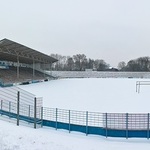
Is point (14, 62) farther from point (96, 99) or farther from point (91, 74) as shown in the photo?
point (91, 74)

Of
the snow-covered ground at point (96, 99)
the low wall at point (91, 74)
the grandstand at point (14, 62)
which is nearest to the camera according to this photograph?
the snow-covered ground at point (96, 99)

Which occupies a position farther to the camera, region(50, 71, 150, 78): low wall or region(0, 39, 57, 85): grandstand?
region(50, 71, 150, 78): low wall

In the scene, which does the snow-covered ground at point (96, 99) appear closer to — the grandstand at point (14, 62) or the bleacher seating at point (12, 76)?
the bleacher seating at point (12, 76)

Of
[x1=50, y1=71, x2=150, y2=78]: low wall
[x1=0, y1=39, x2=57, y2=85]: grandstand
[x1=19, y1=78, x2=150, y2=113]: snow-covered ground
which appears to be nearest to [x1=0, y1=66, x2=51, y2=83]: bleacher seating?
[x1=0, y1=39, x2=57, y2=85]: grandstand

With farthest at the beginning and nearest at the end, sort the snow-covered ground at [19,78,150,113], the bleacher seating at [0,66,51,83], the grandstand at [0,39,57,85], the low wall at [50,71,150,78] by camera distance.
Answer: the low wall at [50,71,150,78], the bleacher seating at [0,66,51,83], the grandstand at [0,39,57,85], the snow-covered ground at [19,78,150,113]

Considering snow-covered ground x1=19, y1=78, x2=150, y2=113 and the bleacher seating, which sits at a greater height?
the bleacher seating

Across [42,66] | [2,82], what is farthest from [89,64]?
[2,82]

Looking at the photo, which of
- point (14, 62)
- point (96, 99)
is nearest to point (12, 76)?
point (14, 62)

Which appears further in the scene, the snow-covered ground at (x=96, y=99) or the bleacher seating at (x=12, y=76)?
the bleacher seating at (x=12, y=76)

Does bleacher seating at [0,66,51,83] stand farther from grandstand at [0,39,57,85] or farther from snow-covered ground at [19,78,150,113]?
snow-covered ground at [19,78,150,113]

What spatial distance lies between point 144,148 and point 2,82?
A: 26215 millimetres

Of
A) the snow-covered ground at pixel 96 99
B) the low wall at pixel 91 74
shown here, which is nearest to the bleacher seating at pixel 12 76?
the snow-covered ground at pixel 96 99

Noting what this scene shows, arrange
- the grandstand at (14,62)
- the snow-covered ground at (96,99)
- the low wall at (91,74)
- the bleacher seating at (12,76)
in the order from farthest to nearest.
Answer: the low wall at (91,74), the bleacher seating at (12,76), the grandstand at (14,62), the snow-covered ground at (96,99)

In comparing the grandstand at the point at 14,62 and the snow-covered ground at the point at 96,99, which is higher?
the grandstand at the point at 14,62
